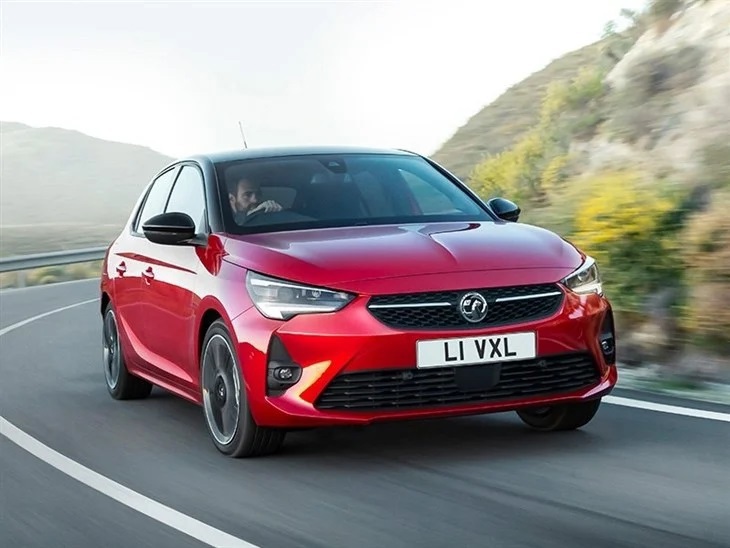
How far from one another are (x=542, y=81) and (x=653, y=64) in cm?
2224

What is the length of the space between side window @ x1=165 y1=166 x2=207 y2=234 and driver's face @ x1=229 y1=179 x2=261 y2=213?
20 centimetres

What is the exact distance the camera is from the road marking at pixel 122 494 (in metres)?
5.47

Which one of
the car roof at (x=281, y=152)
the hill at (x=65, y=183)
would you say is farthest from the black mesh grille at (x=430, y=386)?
the hill at (x=65, y=183)

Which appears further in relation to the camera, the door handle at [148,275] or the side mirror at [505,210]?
the door handle at [148,275]

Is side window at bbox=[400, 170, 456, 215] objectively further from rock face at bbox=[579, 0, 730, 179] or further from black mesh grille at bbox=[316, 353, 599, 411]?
rock face at bbox=[579, 0, 730, 179]

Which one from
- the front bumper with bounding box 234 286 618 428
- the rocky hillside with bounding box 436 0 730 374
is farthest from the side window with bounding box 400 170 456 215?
the rocky hillside with bounding box 436 0 730 374

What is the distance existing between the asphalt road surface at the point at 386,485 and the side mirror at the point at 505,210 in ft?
3.49

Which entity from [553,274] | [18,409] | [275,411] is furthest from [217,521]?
[18,409]

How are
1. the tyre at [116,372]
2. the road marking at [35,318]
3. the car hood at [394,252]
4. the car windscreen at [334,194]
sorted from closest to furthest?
1. the car hood at [394,252]
2. the car windscreen at [334,194]
3. the tyre at [116,372]
4. the road marking at [35,318]

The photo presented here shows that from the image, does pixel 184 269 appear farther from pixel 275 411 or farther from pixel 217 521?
pixel 217 521

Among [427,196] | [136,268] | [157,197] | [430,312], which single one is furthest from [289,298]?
[157,197]

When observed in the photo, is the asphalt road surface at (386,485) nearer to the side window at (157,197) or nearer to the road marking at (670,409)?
the road marking at (670,409)

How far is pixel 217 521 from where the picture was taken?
5742 millimetres

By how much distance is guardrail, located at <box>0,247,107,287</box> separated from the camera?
991 inches
